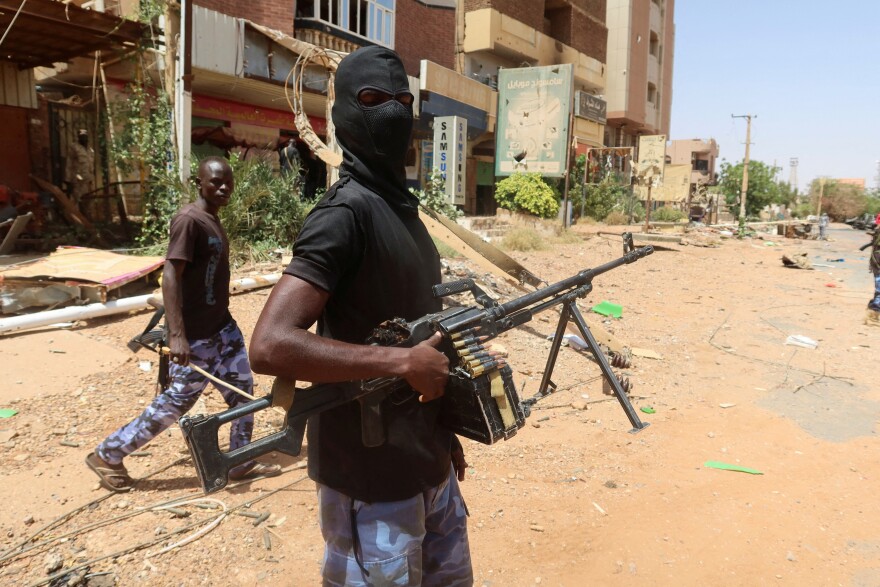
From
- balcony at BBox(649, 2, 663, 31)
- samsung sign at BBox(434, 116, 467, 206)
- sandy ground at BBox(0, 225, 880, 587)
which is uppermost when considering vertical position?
balcony at BBox(649, 2, 663, 31)

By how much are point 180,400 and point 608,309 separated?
6.50 metres

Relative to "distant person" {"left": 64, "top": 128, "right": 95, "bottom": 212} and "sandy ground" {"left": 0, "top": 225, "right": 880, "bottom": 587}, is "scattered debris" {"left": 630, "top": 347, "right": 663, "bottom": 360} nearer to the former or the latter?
"sandy ground" {"left": 0, "top": 225, "right": 880, "bottom": 587}

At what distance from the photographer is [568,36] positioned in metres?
28.1

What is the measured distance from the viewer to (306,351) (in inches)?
54.2

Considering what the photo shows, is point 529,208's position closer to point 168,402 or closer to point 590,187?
point 590,187

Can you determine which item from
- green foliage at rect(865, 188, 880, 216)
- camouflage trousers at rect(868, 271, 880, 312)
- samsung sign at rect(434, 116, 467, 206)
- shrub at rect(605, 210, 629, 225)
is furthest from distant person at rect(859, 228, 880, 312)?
green foliage at rect(865, 188, 880, 216)

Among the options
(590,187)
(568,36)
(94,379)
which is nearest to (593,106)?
(568,36)

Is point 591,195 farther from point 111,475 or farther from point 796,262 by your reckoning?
point 111,475

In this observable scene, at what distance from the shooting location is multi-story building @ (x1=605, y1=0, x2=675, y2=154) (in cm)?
3597

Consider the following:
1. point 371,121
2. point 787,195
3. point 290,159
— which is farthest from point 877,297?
point 787,195

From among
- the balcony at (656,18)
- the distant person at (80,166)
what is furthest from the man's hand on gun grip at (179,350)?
the balcony at (656,18)

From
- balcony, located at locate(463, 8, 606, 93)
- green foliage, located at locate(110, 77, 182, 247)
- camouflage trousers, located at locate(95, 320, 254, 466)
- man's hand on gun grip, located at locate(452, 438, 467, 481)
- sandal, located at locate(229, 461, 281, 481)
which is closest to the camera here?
man's hand on gun grip, located at locate(452, 438, 467, 481)

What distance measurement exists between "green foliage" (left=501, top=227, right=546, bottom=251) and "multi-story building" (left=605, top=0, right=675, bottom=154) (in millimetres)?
24970

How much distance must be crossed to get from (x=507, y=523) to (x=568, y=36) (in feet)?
94.2
